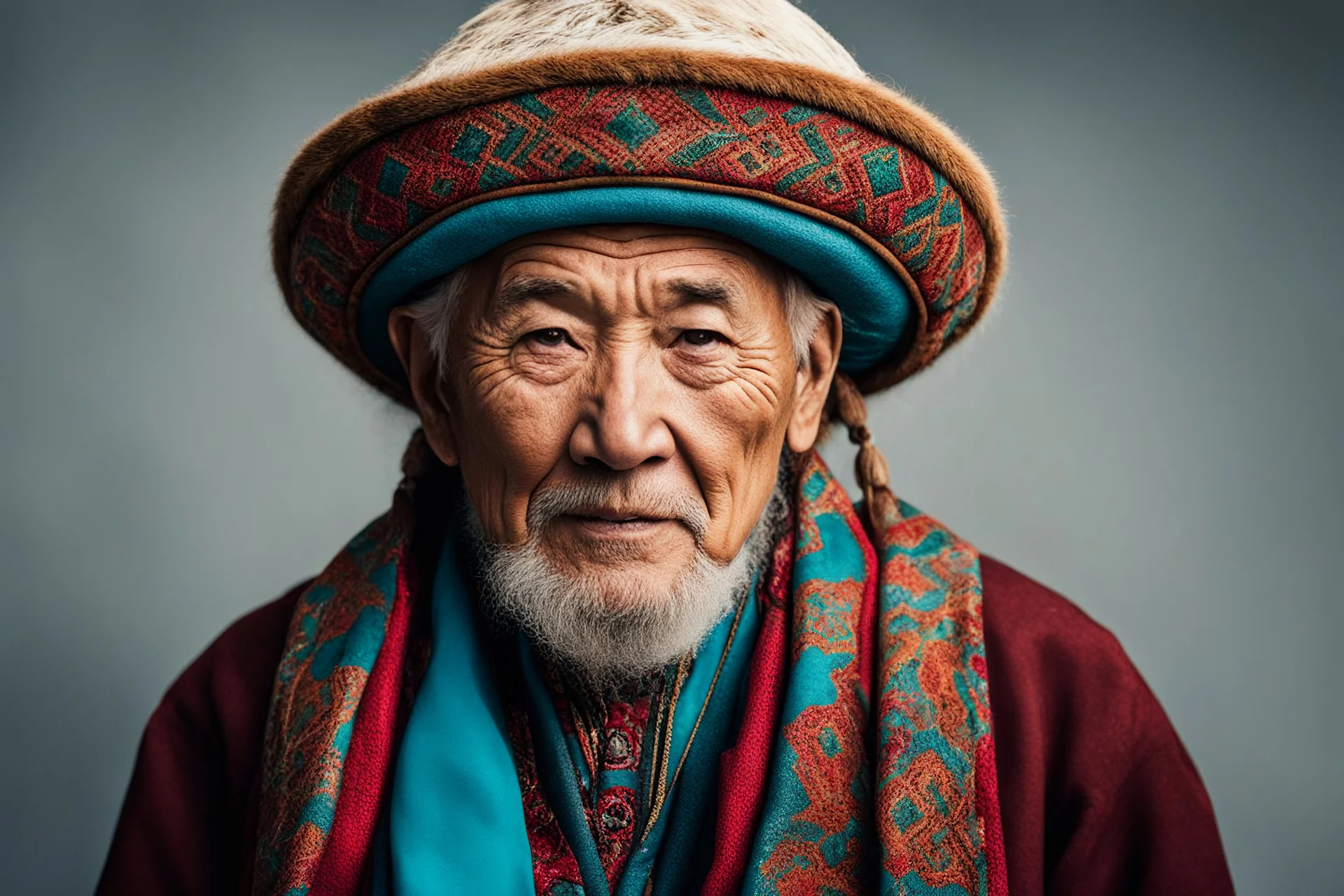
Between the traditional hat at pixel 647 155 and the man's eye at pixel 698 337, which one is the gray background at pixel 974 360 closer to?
the traditional hat at pixel 647 155

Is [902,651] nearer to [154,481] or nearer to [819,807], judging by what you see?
[819,807]

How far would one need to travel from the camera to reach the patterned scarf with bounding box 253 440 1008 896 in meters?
1.92

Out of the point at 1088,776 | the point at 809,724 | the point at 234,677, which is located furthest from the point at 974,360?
the point at 234,677

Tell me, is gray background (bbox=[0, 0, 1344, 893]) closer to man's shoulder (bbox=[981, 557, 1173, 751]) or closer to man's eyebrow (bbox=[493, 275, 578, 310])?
man's shoulder (bbox=[981, 557, 1173, 751])

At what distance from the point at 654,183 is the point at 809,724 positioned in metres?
0.85

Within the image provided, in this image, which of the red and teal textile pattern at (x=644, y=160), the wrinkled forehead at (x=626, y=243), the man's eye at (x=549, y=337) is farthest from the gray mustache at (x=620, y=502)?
the red and teal textile pattern at (x=644, y=160)

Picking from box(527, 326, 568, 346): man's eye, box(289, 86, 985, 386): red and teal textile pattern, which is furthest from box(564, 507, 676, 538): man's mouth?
box(289, 86, 985, 386): red and teal textile pattern

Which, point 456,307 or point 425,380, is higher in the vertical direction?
point 456,307

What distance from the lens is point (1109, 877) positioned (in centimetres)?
207

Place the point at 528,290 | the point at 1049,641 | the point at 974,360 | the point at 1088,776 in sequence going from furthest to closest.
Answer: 1. the point at 974,360
2. the point at 1049,641
3. the point at 1088,776
4. the point at 528,290

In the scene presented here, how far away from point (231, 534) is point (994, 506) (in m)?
2.01

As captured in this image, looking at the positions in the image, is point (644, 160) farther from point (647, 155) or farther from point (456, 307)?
point (456, 307)

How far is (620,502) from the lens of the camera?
1.99m

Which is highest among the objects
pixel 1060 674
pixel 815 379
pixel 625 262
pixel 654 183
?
pixel 654 183
